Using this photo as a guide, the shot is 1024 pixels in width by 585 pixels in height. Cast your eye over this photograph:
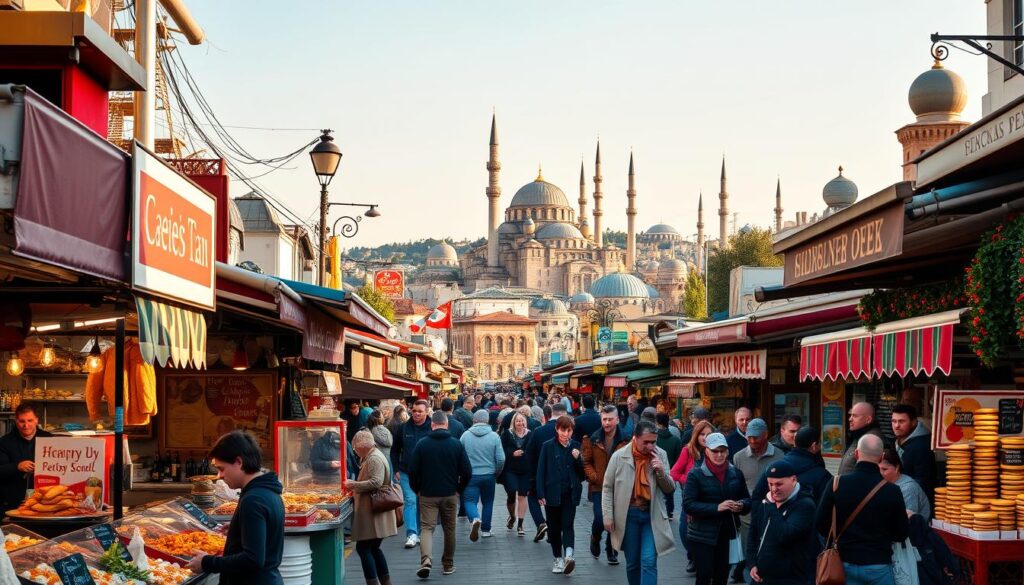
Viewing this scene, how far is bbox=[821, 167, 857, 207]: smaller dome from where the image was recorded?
40906mm

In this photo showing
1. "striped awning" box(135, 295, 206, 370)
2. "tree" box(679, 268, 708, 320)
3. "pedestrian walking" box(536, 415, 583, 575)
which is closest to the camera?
"striped awning" box(135, 295, 206, 370)

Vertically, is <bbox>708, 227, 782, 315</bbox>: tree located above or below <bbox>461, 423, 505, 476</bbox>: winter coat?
above

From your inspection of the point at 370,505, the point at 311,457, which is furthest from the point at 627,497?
the point at 311,457

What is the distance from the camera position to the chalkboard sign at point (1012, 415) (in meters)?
7.55

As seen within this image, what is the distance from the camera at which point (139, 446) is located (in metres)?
11.7

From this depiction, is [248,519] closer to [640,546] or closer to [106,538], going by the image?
[106,538]

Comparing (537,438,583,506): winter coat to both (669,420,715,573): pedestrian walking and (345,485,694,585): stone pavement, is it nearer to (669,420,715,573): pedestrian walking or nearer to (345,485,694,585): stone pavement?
(345,485,694,585): stone pavement

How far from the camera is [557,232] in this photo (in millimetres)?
153375

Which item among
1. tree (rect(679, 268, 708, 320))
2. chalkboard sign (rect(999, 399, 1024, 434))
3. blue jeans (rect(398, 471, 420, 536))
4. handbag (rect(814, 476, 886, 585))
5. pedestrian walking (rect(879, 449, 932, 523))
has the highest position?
tree (rect(679, 268, 708, 320))

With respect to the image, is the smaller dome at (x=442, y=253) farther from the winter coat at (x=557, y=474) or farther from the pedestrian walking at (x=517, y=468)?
the winter coat at (x=557, y=474)

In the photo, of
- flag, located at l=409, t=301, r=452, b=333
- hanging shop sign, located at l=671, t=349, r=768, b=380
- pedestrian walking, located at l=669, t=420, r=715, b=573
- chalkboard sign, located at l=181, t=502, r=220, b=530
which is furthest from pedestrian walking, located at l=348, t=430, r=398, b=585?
flag, located at l=409, t=301, r=452, b=333

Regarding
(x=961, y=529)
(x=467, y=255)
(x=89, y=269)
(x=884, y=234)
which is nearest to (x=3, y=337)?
(x=89, y=269)

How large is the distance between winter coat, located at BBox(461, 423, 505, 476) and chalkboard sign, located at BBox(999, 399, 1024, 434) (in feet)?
21.4

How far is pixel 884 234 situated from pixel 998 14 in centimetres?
888
